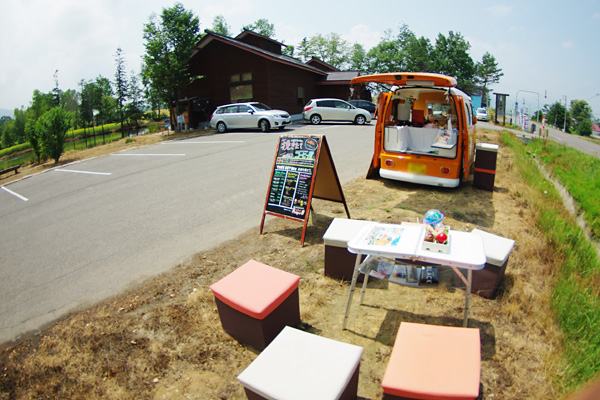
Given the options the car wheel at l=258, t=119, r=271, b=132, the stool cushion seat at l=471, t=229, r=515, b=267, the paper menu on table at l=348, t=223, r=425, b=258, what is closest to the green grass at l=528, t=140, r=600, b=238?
the stool cushion seat at l=471, t=229, r=515, b=267

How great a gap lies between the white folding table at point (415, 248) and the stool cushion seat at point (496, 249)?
0.58 m

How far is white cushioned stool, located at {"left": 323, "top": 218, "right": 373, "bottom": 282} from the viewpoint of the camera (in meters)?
4.12

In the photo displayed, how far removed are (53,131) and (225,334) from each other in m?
18.9

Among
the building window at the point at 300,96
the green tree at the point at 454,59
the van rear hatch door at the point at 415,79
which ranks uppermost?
the green tree at the point at 454,59

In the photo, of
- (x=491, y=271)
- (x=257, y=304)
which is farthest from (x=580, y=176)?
(x=257, y=304)

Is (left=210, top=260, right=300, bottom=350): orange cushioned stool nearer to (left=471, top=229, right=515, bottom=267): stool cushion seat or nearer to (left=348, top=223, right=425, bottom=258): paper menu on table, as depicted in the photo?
(left=348, top=223, right=425, bottom=258): paper menu on table

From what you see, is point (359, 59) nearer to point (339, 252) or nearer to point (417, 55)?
point (417, 55)

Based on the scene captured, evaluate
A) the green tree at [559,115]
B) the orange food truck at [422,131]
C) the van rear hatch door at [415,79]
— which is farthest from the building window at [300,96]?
the green tree at [559,115]

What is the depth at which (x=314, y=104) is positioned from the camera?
2128cm

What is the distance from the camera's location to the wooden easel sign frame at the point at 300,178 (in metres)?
5.28

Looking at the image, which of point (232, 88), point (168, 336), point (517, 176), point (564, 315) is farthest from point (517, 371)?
point (232, 88)

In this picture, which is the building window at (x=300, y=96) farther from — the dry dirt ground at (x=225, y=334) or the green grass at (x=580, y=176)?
the dry dirt ground at (x=225, y=334)

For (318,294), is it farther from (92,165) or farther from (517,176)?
(92,165)

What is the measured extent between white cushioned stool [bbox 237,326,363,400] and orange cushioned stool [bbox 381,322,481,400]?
27 cm
